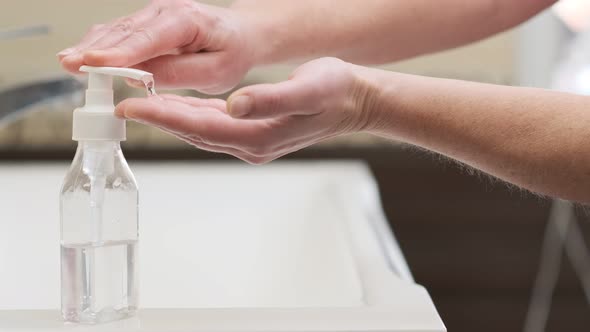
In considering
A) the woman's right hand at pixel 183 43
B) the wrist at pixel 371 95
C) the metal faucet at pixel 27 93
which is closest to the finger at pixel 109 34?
the woman's right hand at pixel 183 43

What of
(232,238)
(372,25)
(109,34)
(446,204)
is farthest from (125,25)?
(446,204)

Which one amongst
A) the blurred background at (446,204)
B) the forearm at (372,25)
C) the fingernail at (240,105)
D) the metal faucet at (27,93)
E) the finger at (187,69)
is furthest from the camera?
the blurred background at (446,204)

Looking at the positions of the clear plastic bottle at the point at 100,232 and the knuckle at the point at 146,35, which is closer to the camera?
the clear plastic bottle at the point at 100,232

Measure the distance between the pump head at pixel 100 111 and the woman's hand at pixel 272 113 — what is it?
0.05 ft

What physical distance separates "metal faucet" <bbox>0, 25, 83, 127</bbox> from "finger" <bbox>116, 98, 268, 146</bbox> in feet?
1.56

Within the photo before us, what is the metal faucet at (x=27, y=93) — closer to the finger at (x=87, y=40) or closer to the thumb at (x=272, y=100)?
the finger at (x=87, y=40)

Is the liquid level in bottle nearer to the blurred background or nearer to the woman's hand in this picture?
the woman's hand

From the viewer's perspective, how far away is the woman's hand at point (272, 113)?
1.77 feet

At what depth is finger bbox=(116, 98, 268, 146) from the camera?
1.79 feet

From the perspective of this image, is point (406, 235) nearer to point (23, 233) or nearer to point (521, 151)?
point (23, 233)

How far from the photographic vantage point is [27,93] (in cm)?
105

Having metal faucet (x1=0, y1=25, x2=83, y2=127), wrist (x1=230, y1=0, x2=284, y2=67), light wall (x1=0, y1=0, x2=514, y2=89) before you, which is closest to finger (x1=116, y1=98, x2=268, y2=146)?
wrist (x1=230, y1=0, x2=284, y2=67)

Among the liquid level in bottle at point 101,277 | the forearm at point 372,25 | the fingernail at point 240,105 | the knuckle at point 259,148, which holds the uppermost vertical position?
the forearm at point 372,25

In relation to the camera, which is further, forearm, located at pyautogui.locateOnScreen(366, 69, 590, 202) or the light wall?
the light wall
